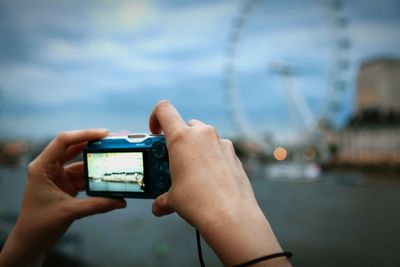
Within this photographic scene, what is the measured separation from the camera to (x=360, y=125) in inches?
1150

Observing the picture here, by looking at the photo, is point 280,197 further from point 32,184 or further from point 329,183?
point 32,184

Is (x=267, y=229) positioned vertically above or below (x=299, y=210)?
above

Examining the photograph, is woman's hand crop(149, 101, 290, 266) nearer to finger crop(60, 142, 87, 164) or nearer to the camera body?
the camera body

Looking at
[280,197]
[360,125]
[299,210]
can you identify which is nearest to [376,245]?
[299,210]

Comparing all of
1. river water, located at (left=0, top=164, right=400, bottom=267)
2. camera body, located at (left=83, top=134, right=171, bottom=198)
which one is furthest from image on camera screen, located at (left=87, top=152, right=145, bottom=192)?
river water, located at (left=0, top=164, right=400, bottom=267)

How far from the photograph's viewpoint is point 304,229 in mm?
14734

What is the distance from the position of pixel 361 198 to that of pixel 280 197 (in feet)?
15.5

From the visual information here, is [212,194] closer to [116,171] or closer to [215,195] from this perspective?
[215,195]

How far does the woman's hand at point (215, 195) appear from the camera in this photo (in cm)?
29

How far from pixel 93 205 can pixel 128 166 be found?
5cm

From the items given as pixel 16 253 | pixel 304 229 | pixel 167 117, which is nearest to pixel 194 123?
pixel 167 117

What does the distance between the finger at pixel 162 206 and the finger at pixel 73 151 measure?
0.50 ft

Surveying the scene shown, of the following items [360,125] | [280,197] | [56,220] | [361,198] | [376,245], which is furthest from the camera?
[360,125]

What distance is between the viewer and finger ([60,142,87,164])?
497mm
